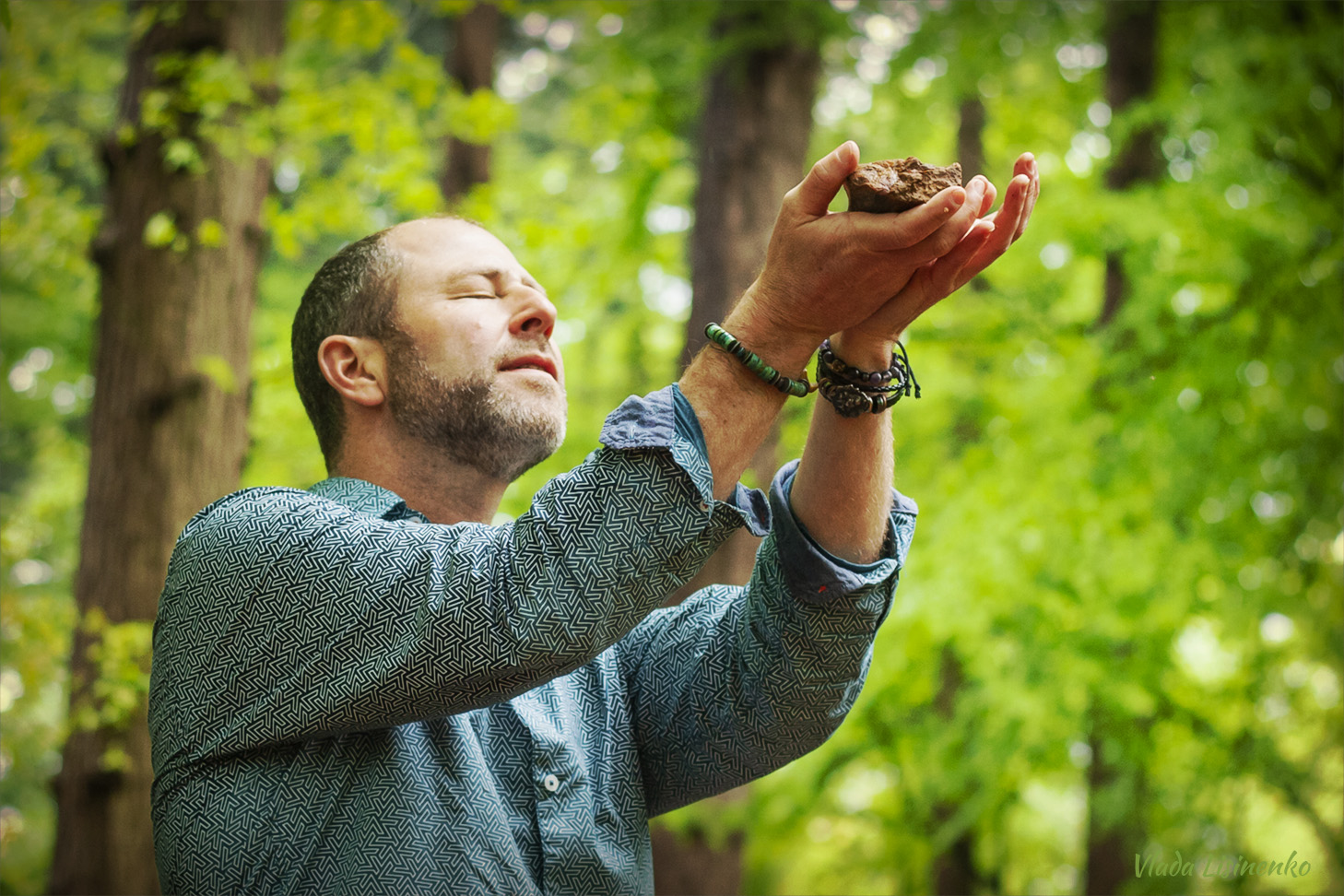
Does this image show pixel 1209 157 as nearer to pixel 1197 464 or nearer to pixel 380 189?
pixel 1197 464

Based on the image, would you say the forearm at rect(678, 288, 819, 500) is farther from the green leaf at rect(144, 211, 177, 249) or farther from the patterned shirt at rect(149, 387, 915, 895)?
the green leaf at rect(144, 211, 177, 249)

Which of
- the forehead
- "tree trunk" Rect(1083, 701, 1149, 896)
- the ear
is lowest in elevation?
"tree trunk" Rect(1083, 701, 1149, 896)

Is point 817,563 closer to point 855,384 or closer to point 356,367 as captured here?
point 855,384

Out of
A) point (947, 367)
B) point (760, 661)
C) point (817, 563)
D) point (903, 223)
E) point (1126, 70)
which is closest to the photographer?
point (903, 223)

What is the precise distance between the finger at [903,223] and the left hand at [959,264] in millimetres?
90

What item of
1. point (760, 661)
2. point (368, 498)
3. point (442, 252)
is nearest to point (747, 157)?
point (442, 252)

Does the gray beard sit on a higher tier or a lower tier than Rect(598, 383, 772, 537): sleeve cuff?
lower

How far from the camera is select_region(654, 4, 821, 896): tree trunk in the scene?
16.7 ft

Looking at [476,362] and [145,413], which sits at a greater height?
[476,362]

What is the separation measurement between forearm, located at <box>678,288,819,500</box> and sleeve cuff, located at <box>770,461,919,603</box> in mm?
273

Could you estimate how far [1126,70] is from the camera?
22.3 ft

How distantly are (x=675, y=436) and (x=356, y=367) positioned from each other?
0.97 metres

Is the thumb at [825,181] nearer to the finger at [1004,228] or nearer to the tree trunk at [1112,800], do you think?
the finger at [1004,228]

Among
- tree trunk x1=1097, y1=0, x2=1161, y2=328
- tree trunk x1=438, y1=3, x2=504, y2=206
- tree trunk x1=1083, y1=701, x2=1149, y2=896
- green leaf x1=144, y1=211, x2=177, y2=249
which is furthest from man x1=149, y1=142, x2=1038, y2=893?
tree trunk x1=438, y1=3, x2=504, y2=206
